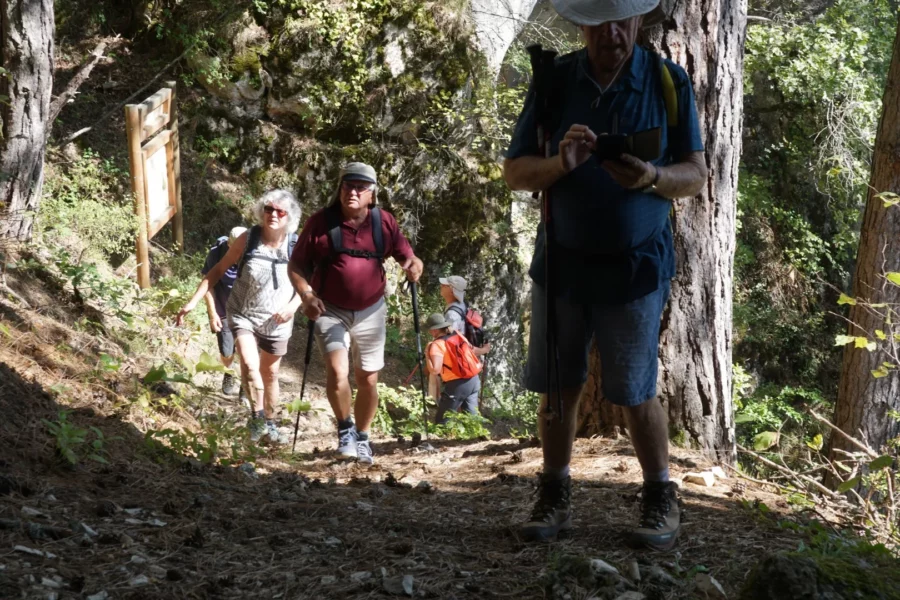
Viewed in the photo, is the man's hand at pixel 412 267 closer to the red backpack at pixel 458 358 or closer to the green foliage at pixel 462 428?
the green foliage at pixel 462 428

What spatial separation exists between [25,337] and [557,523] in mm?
3847

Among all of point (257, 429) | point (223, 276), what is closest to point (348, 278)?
point (257, 429)

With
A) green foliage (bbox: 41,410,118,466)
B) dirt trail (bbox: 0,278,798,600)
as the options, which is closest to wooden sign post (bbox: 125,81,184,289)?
dirt trail (bbox: 0,278,798,600)

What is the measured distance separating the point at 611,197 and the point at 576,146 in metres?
0.28

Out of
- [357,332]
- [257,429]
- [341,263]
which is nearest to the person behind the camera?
[341,263]

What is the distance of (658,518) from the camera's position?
354 centimetres

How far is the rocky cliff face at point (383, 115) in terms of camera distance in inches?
563

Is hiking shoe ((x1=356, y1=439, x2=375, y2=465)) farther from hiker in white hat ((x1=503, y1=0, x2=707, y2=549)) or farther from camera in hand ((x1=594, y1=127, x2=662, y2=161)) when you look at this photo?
camera in hand ((x1=594, y1=127, x2=662, y2=161))

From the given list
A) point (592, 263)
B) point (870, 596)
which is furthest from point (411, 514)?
point (870, 596)

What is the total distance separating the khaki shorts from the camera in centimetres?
611

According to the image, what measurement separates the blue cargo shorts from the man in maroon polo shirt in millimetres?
2607

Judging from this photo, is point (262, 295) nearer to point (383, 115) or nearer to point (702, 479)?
point (702, 479)

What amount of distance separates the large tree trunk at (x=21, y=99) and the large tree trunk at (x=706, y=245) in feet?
17.2

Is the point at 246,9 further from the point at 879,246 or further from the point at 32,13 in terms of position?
the point at 879,246
